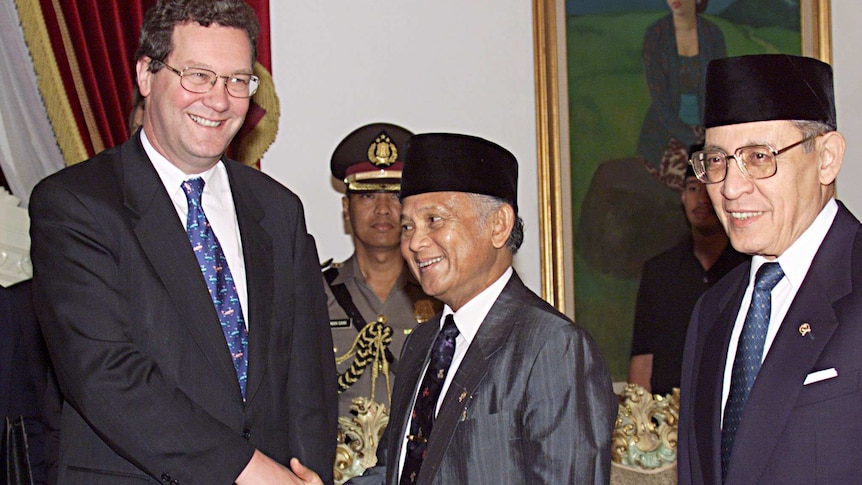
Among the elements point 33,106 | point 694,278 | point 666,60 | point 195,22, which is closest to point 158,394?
point 195,22

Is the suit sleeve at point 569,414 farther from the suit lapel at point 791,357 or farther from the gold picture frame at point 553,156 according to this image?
the gold picture frame at point 553,156

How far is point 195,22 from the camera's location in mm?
2490

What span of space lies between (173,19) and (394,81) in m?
2.49

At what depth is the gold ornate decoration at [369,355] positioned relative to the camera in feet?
13.3

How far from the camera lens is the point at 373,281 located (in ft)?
14.4

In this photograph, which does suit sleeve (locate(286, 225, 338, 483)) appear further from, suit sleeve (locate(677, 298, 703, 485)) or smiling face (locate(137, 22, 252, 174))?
suit sleeve (locate(677, 298, 703, 485))

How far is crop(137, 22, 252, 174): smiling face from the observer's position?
2457 mm

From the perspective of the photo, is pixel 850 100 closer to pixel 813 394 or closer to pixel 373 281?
pixel 373 281

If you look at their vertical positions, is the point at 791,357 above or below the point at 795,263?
below

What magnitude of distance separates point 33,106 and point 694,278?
2950 millimetres

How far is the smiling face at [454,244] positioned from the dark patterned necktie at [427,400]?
87 millimetres

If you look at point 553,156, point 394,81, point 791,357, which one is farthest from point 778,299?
point 394,81

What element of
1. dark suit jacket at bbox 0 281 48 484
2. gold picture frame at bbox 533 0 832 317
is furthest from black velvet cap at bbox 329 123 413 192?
dark suit jacket at bbox 0 281 48 484

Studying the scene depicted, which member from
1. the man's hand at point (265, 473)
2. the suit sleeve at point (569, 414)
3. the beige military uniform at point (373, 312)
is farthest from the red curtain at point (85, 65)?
the suit sleeve at point (569, 414)
